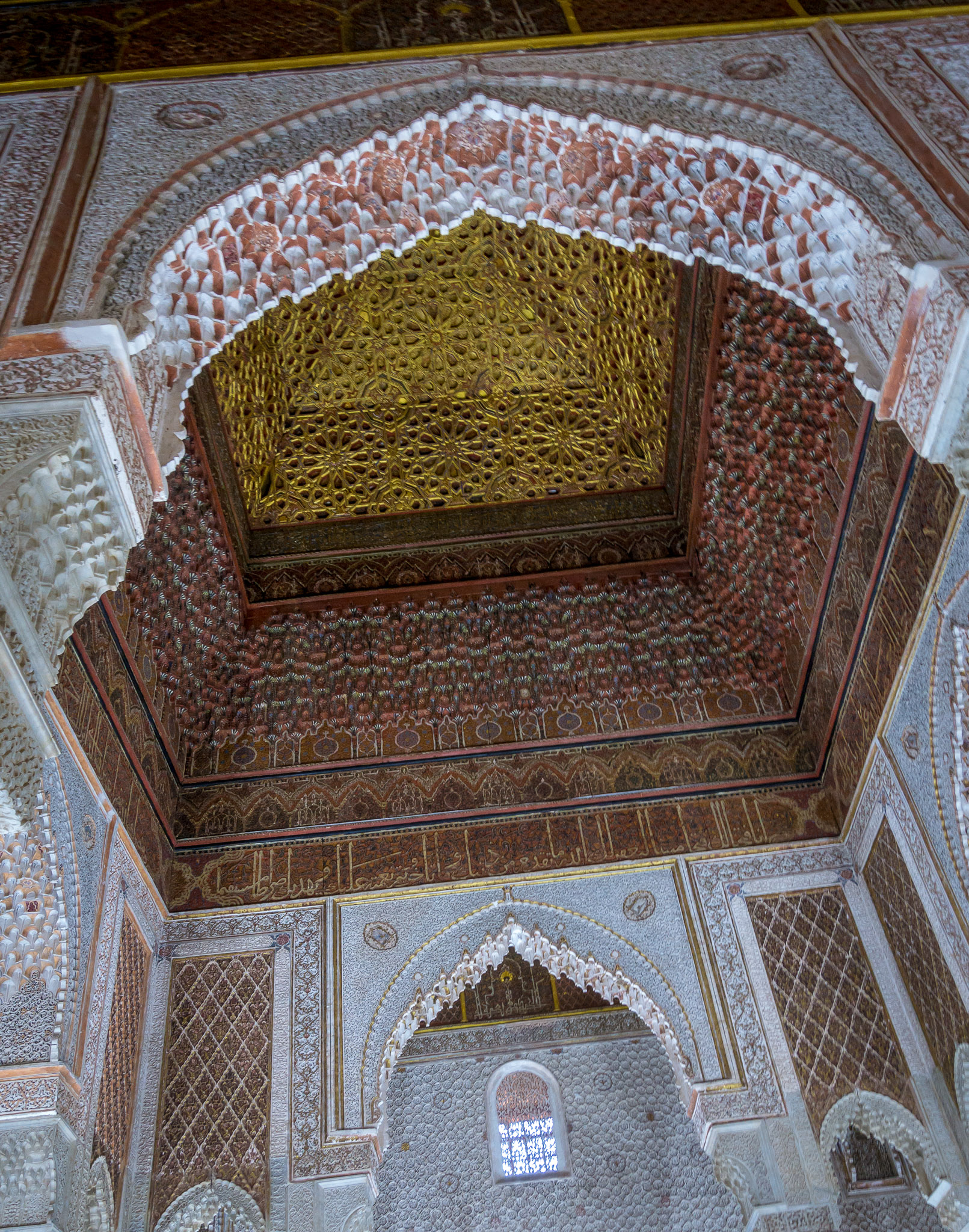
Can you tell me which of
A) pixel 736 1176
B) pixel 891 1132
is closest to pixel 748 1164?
pixel 736 1176

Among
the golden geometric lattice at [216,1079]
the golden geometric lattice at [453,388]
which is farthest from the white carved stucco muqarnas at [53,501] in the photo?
the golden geometric lattice at [453,388]

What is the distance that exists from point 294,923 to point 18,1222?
1775mm

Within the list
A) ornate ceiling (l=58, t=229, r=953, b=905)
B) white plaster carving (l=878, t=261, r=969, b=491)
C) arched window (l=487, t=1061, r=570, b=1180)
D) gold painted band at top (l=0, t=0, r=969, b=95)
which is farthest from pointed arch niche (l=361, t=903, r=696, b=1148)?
gold painted band at top (l=0, t=0, r=969, b=95)

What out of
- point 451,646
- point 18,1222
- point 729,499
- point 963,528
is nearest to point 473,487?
point 451,646

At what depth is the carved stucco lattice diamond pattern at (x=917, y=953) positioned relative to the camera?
434cm

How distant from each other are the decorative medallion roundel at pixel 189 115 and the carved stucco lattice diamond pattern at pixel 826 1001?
4175mm

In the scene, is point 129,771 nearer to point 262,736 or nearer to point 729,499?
point 262,736

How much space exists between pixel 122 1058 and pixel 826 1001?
3.12m

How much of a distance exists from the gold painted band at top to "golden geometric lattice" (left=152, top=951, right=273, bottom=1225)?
3.86m

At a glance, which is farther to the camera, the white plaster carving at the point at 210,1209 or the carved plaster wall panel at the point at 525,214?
the white plaster carving at the point at 210,1209

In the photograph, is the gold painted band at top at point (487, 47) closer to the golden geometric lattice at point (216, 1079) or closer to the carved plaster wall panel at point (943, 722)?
the carved plaster wall panel at point (943, 722)

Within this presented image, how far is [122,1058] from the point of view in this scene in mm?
4480

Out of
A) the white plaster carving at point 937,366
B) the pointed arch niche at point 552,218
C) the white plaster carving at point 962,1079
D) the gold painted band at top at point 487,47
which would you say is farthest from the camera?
the white plaster carving at point 962,1079

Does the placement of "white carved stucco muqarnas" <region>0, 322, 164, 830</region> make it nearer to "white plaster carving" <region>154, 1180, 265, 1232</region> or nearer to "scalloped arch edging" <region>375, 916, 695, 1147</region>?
"white plaster carving" <region>154, 1180, 265, 1232</region>
